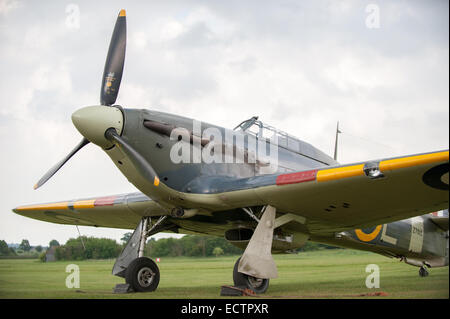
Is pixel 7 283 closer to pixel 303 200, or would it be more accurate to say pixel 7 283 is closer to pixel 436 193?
pixel 303 200

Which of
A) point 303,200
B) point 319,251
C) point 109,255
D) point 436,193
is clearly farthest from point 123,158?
point 319,251

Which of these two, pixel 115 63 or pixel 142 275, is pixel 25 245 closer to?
pixel 142 275

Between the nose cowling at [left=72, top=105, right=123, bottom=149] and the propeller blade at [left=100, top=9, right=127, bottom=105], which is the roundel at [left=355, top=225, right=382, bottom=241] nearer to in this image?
the nose cowling at [left=72, top=105, right=123, bottom=149]

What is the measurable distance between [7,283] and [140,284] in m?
2.81

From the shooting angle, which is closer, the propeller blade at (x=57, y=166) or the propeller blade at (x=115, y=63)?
the propeller blade at (x=115, y=63)

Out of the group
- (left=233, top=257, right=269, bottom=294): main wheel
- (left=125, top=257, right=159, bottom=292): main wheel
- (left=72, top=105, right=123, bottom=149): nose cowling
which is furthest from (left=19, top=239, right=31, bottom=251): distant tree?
(left=233, top=257, right=269, bottom=294): main wheel

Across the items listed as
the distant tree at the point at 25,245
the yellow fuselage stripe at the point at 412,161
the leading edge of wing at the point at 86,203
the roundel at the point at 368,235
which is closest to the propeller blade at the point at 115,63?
the leading edge of wing at the point at 86,203

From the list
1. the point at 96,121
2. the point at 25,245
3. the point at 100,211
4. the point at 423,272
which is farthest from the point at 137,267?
the point at 423,272

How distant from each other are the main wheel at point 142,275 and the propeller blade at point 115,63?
116 inches

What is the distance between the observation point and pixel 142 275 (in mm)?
8383

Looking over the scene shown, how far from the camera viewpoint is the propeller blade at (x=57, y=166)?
8.00 m

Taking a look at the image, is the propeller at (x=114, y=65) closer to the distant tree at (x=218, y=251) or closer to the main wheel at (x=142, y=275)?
the main wheel at (x=142, y=275)

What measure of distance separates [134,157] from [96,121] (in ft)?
2.71

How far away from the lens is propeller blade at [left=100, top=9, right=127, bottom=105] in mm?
7617
